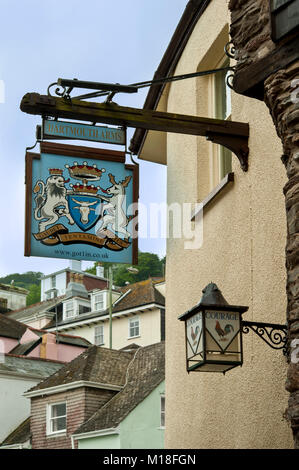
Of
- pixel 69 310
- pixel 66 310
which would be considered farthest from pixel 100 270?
pixel 69 310

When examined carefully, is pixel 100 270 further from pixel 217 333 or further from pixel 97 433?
pixel 217 333

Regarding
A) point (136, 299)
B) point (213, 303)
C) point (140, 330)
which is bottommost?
point (213, 303)

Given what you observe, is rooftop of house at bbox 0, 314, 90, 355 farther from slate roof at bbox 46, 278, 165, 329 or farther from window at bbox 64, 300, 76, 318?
window at bbox 64, 300, 76, 318

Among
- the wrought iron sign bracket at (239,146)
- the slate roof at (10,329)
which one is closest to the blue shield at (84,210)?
the wrought iron sign bracket at (239,146)

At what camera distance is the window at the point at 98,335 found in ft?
147

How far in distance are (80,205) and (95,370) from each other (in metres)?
20.0

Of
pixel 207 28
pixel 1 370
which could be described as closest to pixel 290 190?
pixel 207 28

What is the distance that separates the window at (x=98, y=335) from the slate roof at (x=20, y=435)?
47.6ft

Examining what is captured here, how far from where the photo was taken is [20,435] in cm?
2931

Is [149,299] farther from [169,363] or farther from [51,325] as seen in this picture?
[169,363]

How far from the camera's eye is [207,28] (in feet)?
33.2

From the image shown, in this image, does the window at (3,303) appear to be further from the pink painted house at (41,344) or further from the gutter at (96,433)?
the gutter at (96,433)

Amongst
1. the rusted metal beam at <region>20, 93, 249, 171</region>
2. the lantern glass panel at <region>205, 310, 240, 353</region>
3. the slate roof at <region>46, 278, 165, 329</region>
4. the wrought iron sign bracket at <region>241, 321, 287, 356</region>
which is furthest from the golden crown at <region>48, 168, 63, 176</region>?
the slate roof at <region>46, 278, 165, 329</region>

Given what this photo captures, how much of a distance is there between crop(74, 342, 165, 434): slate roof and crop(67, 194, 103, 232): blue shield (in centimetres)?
1758
